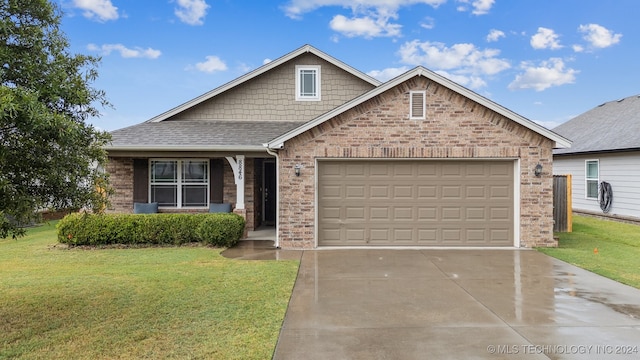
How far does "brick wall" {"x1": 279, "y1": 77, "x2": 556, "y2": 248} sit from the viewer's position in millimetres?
10555

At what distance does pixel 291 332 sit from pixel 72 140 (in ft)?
11.2

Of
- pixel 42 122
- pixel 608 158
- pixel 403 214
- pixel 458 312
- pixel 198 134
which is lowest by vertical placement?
pixel 458 312

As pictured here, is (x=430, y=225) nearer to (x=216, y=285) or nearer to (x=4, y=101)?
(x=216, y=285)

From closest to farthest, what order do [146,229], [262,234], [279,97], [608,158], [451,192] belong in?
[451,192] → [146,229] → [262,234] → [279,97] → [608,158]

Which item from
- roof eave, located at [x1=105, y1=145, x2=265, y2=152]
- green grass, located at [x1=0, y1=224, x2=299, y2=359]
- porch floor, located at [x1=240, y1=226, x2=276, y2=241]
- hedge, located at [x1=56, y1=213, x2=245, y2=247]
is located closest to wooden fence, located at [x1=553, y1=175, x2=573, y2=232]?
porch floor, located at [x1=240, y1=226, x2=276, y2=241]

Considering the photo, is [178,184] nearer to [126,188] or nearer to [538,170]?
[126,188]

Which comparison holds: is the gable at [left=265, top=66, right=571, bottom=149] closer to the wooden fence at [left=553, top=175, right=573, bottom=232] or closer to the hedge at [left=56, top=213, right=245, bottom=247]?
the hedge at [left=56, top=213, right=245, bottom=247]

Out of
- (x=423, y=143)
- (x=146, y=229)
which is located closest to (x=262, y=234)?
(x=146, y=229)

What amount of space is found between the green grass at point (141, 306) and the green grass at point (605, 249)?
6261mm

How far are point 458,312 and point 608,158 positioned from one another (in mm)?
14749

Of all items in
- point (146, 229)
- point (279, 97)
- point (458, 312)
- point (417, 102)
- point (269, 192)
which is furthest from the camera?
point (269, 192)

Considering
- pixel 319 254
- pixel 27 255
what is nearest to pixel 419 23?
pixel 319 254

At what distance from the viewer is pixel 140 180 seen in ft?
43.2

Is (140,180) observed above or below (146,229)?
above
